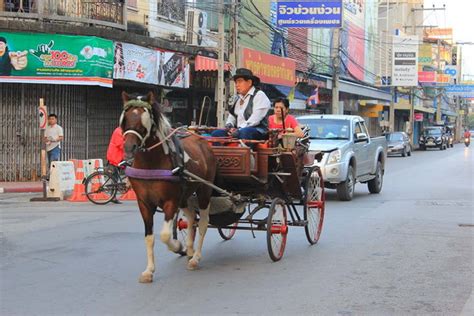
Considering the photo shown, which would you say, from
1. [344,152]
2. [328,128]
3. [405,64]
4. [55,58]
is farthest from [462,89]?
[344,152]

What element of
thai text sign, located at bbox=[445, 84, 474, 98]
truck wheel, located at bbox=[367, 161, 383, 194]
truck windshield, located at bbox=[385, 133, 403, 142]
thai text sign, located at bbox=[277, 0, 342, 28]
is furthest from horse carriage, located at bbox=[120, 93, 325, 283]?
thai text sign, located at bbox=[445, 84, 474, 98]

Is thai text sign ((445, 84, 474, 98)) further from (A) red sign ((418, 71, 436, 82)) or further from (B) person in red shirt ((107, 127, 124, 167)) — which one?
(B) person in red shirt ((107, 127, 124, 167))

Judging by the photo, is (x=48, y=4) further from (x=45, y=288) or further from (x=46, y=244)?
(x=45, y=288)

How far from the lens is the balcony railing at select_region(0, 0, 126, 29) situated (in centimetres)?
1836

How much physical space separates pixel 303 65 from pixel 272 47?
11.9 feet

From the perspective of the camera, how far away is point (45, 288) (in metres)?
6.43

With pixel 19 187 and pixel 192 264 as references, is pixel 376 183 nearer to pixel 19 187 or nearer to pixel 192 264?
pixel 19 187

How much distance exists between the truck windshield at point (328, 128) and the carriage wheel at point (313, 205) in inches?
238

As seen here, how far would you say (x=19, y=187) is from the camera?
1708 cm

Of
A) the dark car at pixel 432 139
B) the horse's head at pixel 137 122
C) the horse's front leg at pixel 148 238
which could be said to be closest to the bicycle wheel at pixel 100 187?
the horse's front leg at pixel 148 238

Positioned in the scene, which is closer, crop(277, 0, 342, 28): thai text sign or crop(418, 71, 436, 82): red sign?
crop(277, 0, 342, 28): thai text sign

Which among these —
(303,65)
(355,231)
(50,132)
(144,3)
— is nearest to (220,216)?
(355,231)

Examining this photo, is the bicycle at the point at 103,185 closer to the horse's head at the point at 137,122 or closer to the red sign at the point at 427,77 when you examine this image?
the horse's head at the point at 137,122

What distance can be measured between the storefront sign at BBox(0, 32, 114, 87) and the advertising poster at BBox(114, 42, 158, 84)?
75 centimetres
